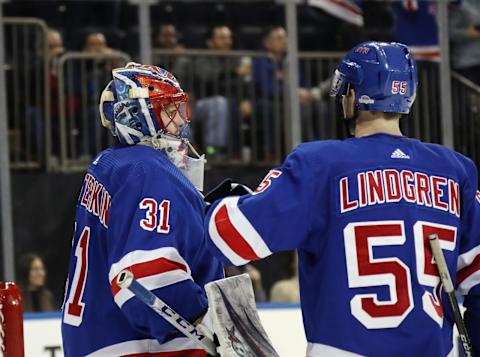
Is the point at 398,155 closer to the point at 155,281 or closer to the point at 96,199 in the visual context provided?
the point at 155,281

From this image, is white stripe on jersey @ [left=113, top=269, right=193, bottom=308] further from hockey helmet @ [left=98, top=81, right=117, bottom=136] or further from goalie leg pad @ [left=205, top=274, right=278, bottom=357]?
hockey helmet @ [left=98, top=81, right=117, bottom=136]

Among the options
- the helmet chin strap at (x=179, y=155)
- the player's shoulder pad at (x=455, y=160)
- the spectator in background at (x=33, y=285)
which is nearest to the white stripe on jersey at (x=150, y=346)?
the helmet chin strap at (x=179, y=155)

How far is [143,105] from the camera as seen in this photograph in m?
3.29

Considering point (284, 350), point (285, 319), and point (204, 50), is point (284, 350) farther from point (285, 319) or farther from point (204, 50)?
point (204, 50)

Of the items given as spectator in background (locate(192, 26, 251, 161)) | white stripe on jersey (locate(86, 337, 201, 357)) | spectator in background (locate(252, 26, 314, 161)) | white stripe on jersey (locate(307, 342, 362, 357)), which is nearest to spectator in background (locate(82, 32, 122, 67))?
spectator in background (locate(192, 26, 251, 161))

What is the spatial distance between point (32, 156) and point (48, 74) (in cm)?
45

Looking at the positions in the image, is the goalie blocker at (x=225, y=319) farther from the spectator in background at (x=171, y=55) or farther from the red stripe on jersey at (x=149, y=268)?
the spectator in background at (x=171, y=55)

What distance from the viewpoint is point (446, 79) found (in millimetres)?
7227

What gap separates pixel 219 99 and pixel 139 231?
4190mm

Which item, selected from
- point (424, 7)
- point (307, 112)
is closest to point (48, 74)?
point (307, 112)

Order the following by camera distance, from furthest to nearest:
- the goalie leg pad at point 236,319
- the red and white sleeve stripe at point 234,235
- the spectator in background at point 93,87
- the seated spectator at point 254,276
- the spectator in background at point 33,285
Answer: the spectator in background at point 93,87, the seated spectator at point 254,276, the spectator in background at point 33,285, the goalie leg pad at point 236,319, the red and white sleeve stripe at point 234,235

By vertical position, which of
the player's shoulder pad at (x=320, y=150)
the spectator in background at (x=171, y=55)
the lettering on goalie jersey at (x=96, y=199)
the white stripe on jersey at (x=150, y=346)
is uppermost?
the spectator in background at (x=171, y=55)

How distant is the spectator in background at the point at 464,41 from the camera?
7.32 meters

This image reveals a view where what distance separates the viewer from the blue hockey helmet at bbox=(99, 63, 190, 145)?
3.29 metres
